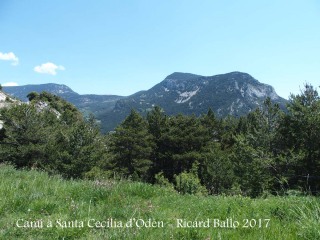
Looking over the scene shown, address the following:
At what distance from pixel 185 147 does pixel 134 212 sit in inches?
2676

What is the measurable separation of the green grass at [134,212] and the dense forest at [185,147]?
6526 mm

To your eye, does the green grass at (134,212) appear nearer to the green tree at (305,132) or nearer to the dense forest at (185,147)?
the dense forest at (185,147)

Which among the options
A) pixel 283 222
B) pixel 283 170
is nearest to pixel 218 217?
pixel 283 222

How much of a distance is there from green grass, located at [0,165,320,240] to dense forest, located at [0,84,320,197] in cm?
653

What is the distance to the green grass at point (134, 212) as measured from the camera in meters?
4.24

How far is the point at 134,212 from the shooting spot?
5.28m

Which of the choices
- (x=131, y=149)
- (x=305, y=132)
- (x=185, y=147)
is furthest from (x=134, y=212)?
(x=185, y=147)

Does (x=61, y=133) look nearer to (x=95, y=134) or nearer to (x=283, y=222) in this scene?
(x=95, y=134)

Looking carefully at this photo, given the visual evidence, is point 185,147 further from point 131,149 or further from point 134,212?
point 134,212

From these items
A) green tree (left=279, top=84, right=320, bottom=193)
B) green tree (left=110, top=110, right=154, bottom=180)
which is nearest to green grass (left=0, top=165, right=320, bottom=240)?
green tree (left=279, top=84, right=320, bottom=193)

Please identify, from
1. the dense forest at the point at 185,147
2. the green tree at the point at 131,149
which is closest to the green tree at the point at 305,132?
the dense forest at the point at 185,147

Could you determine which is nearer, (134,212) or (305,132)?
(134,212)

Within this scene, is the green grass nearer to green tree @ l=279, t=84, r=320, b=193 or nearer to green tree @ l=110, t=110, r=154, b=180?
green tree @ l=279, t=84, r=320, b=193

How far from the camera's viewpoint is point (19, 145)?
48844 millimetres
